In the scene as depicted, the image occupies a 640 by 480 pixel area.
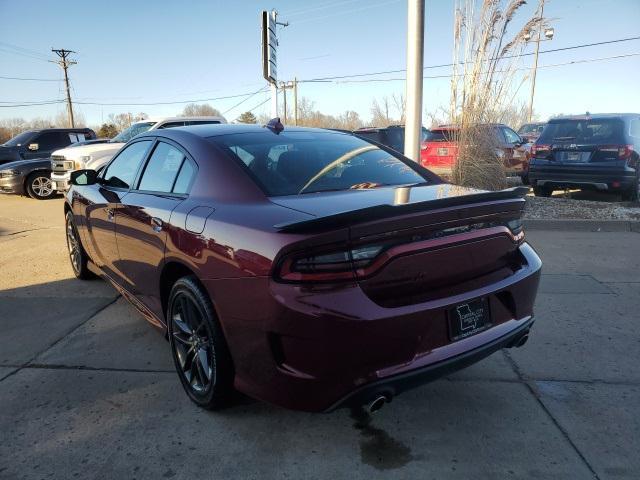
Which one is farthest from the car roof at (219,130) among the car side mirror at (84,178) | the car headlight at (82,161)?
the car headlight at (82,161)

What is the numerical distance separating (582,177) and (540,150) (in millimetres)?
927

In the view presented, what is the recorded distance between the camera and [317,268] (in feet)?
6.68

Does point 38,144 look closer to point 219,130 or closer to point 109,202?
point 109,202

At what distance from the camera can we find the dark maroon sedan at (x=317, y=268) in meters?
2.04

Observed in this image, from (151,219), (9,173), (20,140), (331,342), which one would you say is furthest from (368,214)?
(20,140)

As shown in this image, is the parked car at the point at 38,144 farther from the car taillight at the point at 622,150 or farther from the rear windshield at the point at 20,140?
the car taillight at the point at 622,150

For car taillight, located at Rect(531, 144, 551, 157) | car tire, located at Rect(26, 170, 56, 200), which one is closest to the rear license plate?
car taillight, located at Rect(531, 144, 551, 157)

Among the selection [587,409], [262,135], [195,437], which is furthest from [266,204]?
[587,409]

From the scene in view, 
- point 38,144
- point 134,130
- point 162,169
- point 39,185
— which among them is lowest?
point 39,185

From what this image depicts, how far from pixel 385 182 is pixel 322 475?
5.49ft

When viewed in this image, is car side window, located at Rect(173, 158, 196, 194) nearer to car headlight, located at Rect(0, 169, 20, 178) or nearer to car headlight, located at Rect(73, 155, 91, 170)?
car headlight, located at Rect(73, 155, 91, 170)

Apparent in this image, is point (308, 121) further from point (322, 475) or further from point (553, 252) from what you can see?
point (322, 475)

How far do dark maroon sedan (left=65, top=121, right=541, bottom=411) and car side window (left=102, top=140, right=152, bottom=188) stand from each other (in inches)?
19.1

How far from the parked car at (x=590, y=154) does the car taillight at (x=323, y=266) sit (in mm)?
8202
